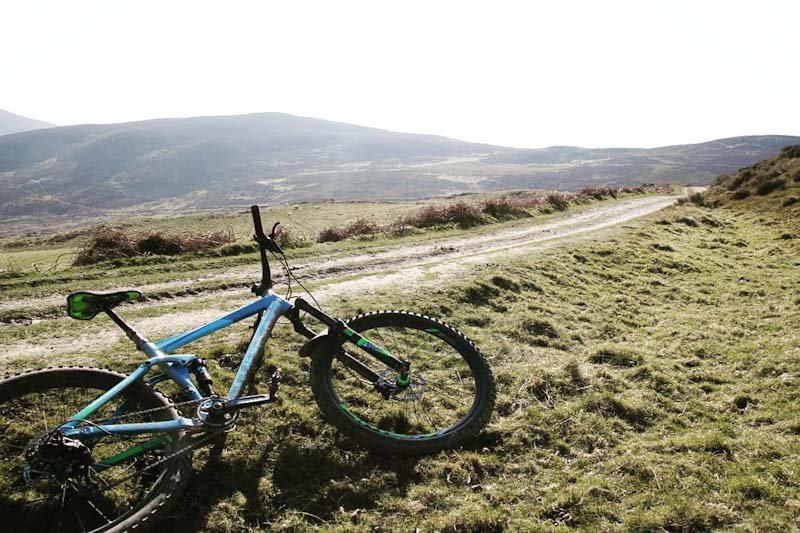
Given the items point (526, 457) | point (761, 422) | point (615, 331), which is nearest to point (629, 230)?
point (615, 331)

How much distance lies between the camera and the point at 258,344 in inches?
197

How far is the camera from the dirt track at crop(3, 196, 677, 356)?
804cm

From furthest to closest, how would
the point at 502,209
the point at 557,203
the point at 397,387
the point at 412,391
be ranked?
1. the point at 557,203
2. the point at 502,209
3. the point at 412,391
4. the point at 397,387

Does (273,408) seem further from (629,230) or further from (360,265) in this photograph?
(629,230)

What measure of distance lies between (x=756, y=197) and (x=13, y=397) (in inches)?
1687

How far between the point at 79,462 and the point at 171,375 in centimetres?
97

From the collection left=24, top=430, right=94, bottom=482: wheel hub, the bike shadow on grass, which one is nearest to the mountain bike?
left=24, top=430, right=94, bottom=482: wheel hub

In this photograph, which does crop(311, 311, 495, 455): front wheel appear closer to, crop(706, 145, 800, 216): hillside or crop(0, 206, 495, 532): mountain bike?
crop(0, 206, 495, 532): mountain bike

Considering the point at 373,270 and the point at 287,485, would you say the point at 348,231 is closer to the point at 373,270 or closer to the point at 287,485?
the point at 373,270

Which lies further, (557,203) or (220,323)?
(557,203)

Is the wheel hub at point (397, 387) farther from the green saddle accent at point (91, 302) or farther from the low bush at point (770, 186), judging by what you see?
the low bush at point (770, 186)

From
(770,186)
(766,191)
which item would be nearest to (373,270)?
(766,191)

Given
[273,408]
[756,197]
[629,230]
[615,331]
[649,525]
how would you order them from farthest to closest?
[756,197], [629,230], [615,331], [273,408], [649,525]

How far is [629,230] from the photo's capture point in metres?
21.9
